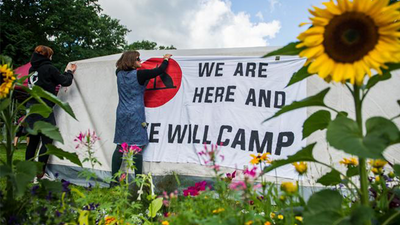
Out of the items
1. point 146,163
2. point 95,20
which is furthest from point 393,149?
point 95,20

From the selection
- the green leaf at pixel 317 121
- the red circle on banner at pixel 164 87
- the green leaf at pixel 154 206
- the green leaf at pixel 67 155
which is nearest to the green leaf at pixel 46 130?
the green leaf at pixel 67 155

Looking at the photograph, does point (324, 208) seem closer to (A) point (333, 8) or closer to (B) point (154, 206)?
(A) point (333, 8)

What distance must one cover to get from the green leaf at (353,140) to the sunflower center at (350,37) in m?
0.16

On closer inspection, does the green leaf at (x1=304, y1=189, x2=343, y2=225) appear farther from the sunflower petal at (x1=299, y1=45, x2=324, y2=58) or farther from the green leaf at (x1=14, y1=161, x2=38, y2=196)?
the green leaf at (x1=14, y1=161, x2=38, y2=196)

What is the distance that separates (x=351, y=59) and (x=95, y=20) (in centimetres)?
2135

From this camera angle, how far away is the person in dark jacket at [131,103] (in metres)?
4.03

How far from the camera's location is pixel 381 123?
0.85 m

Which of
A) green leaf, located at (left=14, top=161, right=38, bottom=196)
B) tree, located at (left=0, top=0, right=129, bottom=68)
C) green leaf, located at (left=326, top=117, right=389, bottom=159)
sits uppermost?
tree, located at (left=0, top=0, right=129, bottom=68)

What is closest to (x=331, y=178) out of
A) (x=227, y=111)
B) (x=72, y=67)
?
(x=227, y=111)

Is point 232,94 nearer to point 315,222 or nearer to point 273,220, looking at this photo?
point 273,220

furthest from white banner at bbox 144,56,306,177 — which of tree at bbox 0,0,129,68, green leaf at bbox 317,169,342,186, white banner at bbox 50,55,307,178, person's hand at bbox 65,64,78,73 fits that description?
tree at bbox 0,0,129,68

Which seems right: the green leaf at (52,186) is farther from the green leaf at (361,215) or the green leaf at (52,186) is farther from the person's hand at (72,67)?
Result: the person's hand at (72,67)

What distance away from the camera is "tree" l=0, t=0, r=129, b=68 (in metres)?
15.8

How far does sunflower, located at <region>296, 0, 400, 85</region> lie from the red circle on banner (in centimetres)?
357
